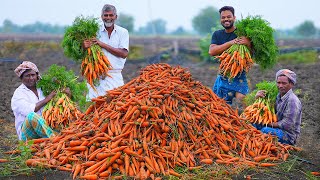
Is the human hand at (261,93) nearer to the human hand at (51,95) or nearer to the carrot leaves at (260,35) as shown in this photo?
the carrot leaves at (260,35)

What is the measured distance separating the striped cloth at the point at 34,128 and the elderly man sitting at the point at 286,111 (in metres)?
2.77

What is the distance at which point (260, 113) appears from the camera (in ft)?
20.0

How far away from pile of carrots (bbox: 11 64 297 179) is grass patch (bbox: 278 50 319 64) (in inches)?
554

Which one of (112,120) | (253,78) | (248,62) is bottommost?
(253,78)

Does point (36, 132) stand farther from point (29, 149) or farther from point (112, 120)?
point (112, 120)

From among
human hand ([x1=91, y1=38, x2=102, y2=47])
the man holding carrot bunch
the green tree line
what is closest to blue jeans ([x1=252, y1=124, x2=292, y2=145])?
the man holding carrot bunch

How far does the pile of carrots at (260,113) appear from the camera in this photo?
19.6 ft

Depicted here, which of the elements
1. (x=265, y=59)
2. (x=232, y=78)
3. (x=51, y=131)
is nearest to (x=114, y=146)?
(x=51, y=131)

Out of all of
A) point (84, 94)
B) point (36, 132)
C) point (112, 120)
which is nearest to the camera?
point (112, 120)

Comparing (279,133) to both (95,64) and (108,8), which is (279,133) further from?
(108,8)

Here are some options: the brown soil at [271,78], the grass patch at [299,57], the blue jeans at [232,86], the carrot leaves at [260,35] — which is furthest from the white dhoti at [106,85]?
the grass patch at [299,57]

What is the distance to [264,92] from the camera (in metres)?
6.14

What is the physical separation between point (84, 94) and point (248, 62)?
96.0 inches

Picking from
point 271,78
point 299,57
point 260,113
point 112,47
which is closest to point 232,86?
point 260,113
